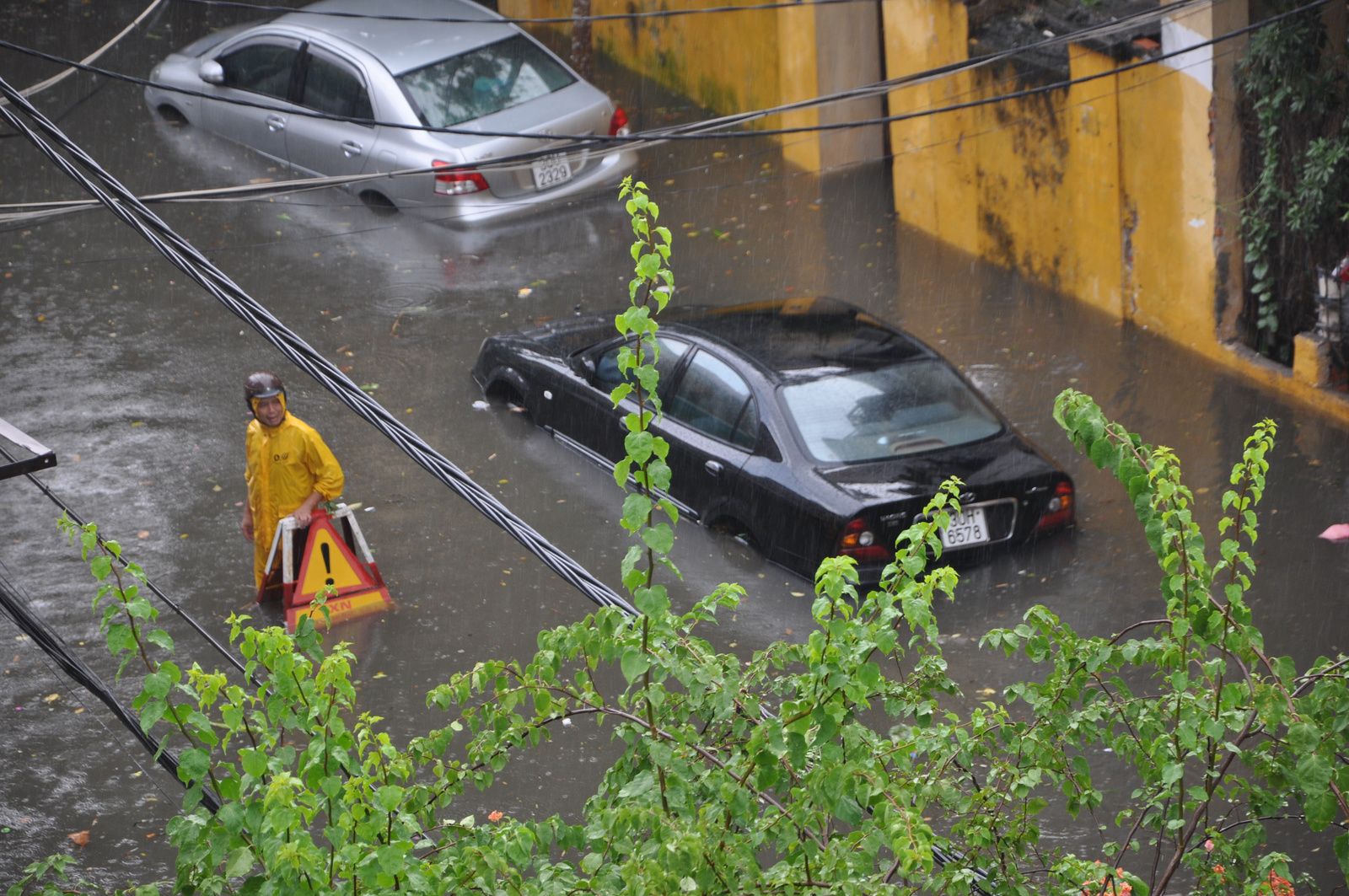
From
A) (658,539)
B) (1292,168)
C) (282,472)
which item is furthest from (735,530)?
(658,539)

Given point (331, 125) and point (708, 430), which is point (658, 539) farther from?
point (331, 125)

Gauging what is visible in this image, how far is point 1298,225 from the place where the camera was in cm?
956

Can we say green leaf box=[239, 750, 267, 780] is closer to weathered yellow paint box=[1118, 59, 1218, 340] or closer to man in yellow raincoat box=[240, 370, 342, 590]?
man in yellow raincoat box=[240, 370, 342, 590]

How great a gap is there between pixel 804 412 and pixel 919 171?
584 cm

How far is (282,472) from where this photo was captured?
8.02 metres

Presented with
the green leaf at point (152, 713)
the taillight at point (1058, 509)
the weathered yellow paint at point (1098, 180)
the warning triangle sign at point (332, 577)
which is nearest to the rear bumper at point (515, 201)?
the weathered yellow paint at point (1098, 180)

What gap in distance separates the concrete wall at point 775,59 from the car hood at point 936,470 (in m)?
7.04

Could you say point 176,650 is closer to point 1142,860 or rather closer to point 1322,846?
point 1142,860

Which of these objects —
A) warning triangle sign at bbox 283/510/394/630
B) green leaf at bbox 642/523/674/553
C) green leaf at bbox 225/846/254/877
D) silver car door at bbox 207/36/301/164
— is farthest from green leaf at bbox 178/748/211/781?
silver car door at bbox 207/36/301/164

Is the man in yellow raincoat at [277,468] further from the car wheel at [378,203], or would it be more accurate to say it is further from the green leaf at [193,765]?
the car wheel at [378,203]

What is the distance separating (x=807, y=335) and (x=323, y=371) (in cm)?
465

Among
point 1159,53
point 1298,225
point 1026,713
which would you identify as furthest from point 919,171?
point 1026,713

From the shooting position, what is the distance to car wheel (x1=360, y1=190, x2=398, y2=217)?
550 inches

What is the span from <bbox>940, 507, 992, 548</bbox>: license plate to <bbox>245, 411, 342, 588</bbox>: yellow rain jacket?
3.56 meters
